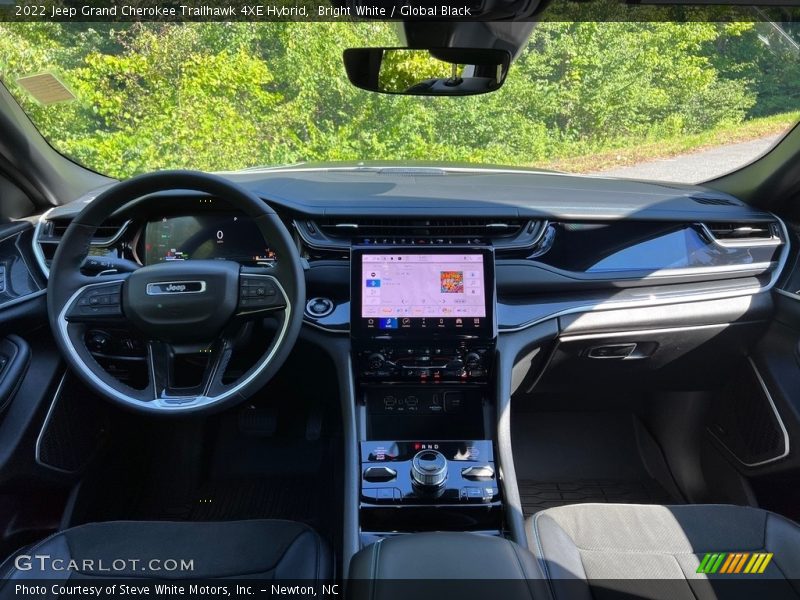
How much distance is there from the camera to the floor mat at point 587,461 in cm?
292

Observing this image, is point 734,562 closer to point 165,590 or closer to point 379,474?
point 379,474

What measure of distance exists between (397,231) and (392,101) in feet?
4.55

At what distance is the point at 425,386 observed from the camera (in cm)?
239

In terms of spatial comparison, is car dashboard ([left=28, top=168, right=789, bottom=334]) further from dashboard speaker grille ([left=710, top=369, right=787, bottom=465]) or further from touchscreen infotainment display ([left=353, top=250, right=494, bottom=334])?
dashboard speaker grille ([left=710, top=369, right=787, bottom=465])

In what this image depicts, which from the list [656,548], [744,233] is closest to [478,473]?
[656,548]

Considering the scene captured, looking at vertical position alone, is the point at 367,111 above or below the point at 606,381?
above

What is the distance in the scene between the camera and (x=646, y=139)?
4031 millimetres

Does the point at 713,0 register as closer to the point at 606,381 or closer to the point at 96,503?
the point at 606,381

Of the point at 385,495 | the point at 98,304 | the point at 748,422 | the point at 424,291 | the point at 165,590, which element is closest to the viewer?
the point at 165,590

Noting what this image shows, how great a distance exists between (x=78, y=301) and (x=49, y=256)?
1.66ft

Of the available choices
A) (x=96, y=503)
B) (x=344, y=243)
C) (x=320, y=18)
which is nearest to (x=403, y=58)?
(x=320, y=18)

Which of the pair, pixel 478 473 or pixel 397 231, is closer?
pixel 478 473

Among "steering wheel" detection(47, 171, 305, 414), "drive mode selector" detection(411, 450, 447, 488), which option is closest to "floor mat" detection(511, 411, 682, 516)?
"drive mode selector" detection(411, 450, 447, 488)

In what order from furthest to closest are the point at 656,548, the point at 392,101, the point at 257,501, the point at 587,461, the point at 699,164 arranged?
the point at 392,101, the point at 699,164, the point at 587,461, the point at 257,501, the point at 656,548
